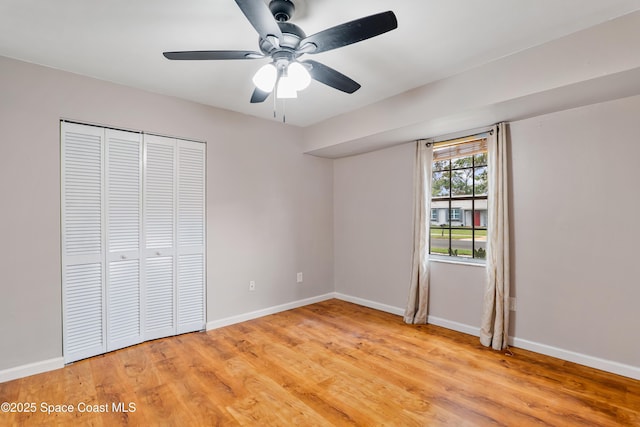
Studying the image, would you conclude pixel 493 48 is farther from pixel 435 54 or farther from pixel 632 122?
pixel 632 122

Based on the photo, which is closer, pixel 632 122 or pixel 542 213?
pixel 632 122

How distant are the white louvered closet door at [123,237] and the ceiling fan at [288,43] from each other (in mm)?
1517

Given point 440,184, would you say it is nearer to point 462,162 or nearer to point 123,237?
point 462,162

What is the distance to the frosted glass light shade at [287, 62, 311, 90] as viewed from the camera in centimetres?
185

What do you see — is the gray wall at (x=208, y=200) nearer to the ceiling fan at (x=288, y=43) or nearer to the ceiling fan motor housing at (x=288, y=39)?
the ceiling fan at (x=288, y=43)

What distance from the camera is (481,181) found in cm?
327

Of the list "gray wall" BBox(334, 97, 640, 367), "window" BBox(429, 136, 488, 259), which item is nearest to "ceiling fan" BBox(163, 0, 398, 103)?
"window" BBox(429, 136, 488, 259)

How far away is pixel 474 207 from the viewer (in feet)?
10.9

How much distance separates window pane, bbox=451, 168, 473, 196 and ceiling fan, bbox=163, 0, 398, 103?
73.7 inches

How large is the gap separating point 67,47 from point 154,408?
8.63ft

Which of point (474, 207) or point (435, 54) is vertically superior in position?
point (435, 54)

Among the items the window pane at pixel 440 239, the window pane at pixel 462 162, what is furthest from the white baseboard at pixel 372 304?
the window pane at pixel 462 162

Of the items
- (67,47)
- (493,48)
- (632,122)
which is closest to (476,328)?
(632,122)

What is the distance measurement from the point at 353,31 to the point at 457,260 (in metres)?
2.74
